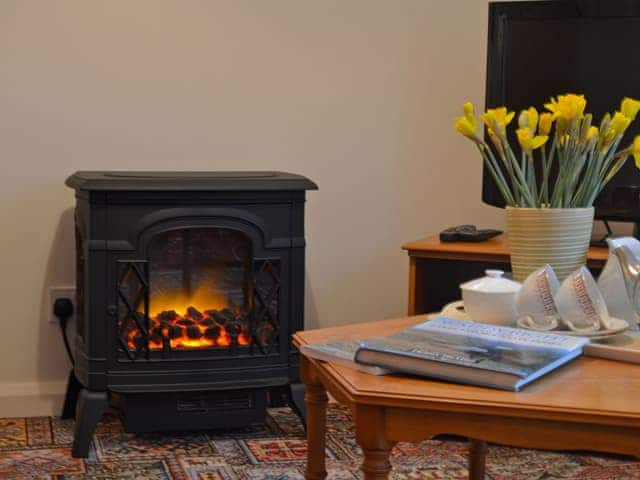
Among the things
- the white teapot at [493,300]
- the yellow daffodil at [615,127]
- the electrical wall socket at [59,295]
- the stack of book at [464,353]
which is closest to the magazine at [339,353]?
the stack of book at [464,353]

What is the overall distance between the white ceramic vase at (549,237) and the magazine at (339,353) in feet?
1.39

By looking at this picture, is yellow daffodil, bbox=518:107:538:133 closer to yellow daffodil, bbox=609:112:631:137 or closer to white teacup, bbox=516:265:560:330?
yellow daffodil, bbox=609:112:631:137

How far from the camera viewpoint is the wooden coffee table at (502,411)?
147 centimetres

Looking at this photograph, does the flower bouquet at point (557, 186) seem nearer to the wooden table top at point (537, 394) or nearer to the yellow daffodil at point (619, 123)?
the yellow daffodil at point (619, 123)

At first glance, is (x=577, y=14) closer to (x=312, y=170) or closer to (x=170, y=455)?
(x=312, y=170)

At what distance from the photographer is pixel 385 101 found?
11.2ft

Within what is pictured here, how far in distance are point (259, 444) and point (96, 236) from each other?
725 mm

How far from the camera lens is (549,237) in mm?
2006

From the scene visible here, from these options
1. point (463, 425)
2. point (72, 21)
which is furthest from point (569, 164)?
point (72, 21)

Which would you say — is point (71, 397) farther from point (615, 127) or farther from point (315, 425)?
point (615, 127)

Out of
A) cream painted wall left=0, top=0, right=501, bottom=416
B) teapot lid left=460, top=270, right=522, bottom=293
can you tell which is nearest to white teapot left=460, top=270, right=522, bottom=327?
teapot lid left=460, top=270, right=522, bottom=293

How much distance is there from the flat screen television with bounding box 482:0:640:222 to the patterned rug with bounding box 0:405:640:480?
741 mm

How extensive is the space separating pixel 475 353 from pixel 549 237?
0.47m

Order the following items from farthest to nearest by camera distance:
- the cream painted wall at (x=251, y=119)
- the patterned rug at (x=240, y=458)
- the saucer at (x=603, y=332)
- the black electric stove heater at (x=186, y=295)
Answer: the cream painted wall at (x=251, y=119) → the black electric stove heater at (x=186, y=295) → the patterned rug at (x=240, y=458) → the saucer at (x=603, y=332)
